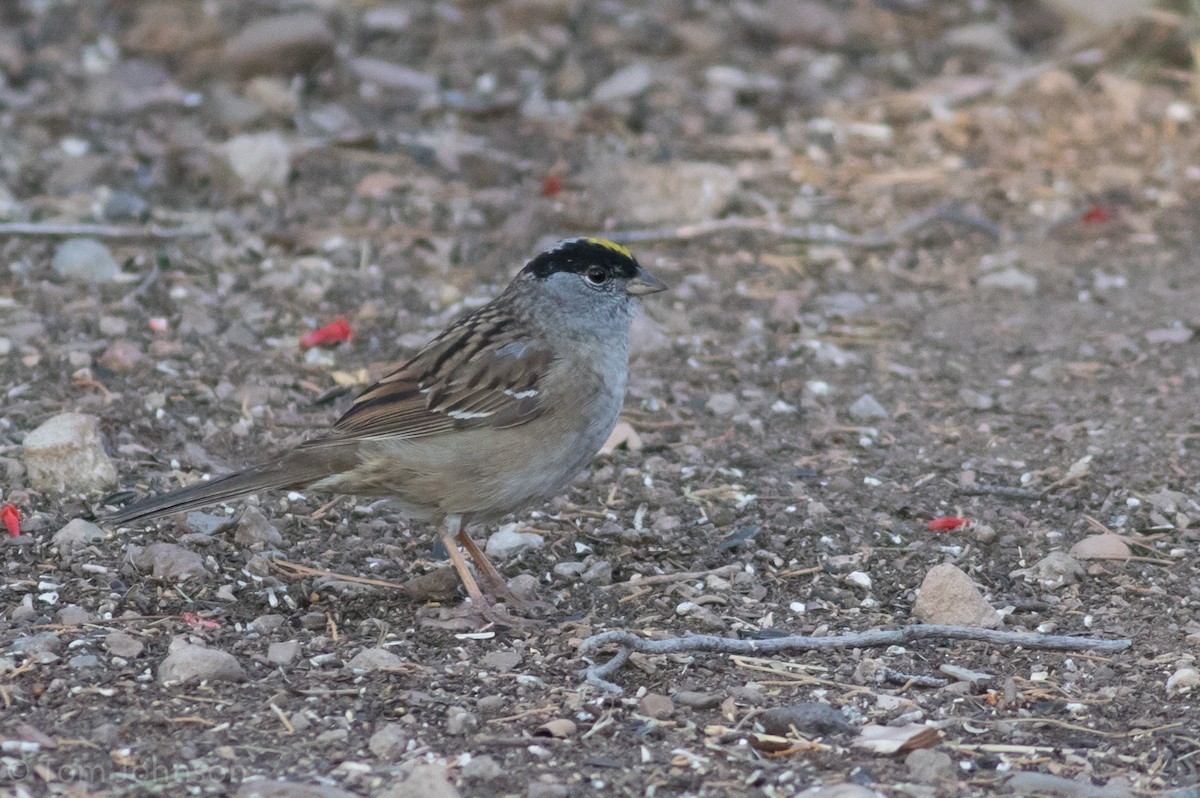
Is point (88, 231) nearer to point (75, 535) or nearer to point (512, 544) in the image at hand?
point (75, 535)

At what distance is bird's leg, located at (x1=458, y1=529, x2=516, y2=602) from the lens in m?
4.11

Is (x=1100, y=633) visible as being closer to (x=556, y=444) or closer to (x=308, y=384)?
(x=556, y=444)

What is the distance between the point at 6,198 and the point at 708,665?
13.7ft

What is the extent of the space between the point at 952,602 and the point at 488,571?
1.26 metres

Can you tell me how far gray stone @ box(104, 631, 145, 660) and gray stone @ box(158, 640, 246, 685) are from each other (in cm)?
11

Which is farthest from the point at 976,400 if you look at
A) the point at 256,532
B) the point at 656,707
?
the point at 256,532

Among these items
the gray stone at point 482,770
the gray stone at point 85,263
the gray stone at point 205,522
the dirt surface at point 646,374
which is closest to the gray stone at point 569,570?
the dirt surface at point 646,374

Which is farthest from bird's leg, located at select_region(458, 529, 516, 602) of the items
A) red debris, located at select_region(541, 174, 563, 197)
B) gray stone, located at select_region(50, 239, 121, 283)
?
red debris, located at select_region(541, 174, 563, 197)

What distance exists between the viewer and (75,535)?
13.3 feet

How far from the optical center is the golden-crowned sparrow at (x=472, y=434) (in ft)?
13.3

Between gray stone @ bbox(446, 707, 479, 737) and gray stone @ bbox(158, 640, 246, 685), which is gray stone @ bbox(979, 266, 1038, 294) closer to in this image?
gray stone @ bbox(446, 707, 479, 737)

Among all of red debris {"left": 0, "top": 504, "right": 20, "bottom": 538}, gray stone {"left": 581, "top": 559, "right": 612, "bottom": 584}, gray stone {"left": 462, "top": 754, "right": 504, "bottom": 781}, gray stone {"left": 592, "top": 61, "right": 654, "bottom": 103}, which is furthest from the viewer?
gray stone {"left": 592, "top": 61, "right": 654, "bottom": 103}

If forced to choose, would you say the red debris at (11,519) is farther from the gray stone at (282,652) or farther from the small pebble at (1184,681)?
the small pebble at (1184,681)

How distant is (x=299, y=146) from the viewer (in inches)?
273
